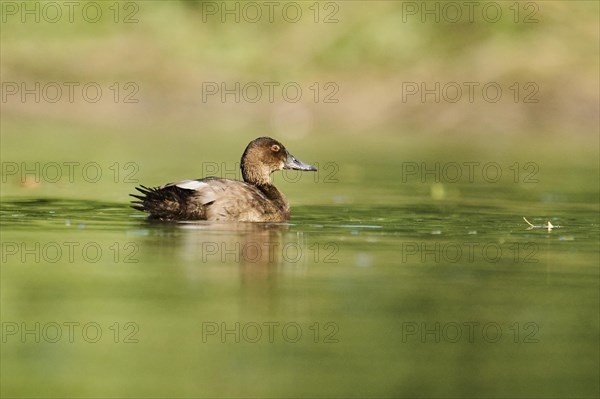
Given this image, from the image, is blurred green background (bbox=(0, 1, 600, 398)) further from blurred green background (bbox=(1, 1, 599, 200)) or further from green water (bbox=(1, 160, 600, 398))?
blurred green background (bbox=(1, 1, 599, 200))

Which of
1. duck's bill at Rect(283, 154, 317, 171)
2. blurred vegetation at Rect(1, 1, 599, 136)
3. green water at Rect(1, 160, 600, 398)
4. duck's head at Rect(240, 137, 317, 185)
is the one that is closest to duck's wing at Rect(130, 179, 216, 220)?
green water at Rect(1, 160, 600, 398)

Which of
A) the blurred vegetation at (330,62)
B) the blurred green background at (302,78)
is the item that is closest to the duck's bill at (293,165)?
the blurred green background at (302,78)

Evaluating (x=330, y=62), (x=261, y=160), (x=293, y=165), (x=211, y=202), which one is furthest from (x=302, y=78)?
(x=211, y=202)

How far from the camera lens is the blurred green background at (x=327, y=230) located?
35.6 feet

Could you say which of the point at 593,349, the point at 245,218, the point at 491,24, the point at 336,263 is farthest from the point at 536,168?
the point at 491,24

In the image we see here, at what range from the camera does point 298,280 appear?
15125 mm

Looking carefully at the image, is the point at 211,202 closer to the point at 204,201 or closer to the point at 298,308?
the point at 204,201

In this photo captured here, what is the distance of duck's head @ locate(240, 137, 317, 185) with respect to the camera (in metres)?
22.0

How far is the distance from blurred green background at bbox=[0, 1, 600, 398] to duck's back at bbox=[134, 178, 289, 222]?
0.53m

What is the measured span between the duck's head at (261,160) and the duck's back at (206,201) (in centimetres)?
142

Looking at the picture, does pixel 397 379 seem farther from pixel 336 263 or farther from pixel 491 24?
pixel 491 24

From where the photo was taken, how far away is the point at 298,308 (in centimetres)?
1322

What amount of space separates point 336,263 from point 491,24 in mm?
82260

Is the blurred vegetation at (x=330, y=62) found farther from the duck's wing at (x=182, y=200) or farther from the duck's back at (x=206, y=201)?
the duck's wing at (x=182, y=200)
